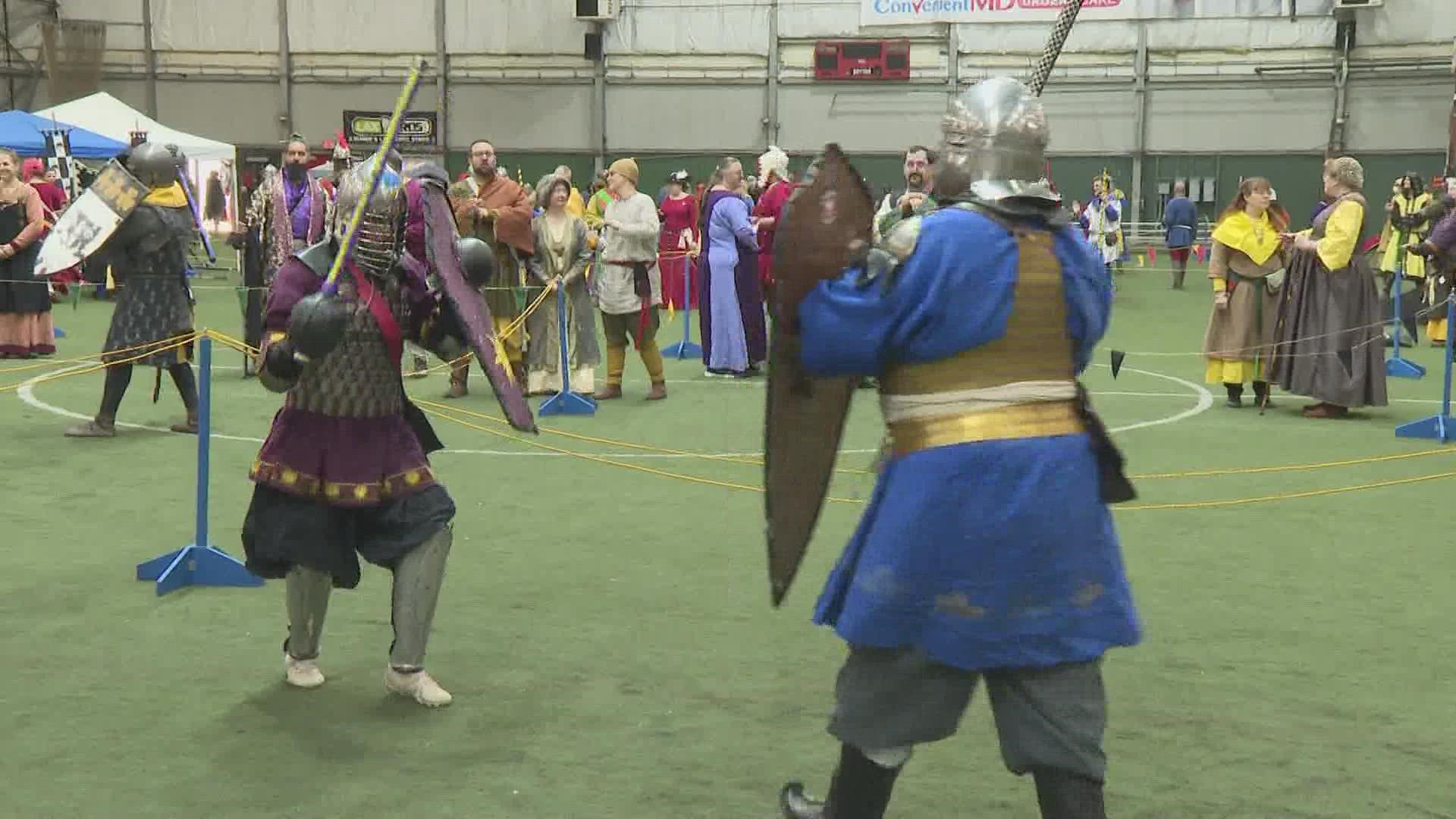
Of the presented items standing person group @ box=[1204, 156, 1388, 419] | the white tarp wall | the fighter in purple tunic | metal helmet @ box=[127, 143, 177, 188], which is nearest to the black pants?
metal helmet @ box=[127, 143, 177, 188]

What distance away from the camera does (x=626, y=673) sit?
15.7 feet

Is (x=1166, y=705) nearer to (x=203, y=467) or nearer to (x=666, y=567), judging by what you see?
(x=666, y=567)

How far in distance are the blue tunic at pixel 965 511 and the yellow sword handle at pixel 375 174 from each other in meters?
1.41

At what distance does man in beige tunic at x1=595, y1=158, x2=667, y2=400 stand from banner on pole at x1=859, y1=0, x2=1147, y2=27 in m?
17.5

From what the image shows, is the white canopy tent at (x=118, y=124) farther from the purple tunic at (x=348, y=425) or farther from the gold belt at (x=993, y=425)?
the gold belt at (x=993, y=425)

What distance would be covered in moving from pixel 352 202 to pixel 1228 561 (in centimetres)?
373

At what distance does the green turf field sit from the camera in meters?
3.87

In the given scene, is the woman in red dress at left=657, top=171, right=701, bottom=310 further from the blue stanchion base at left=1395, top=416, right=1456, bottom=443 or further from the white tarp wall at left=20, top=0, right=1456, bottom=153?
the white tarp wall at left=20, top=0, right=1456, bottom=153

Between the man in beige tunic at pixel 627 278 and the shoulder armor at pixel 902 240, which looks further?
the man in beige tunic at pixel 627 278

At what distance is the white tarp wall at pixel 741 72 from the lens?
26.9 meters

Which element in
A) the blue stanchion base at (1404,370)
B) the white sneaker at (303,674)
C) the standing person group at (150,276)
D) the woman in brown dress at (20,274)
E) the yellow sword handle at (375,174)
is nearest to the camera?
the yellow sword handle at (375,174)

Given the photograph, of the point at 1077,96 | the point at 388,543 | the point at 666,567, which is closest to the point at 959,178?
the point at 388,543

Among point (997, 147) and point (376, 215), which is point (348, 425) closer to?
point (376, 215)

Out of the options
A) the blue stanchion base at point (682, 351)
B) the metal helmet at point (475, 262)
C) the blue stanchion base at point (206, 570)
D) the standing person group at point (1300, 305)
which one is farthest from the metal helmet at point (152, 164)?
the standing person group at point (1300, 305)
